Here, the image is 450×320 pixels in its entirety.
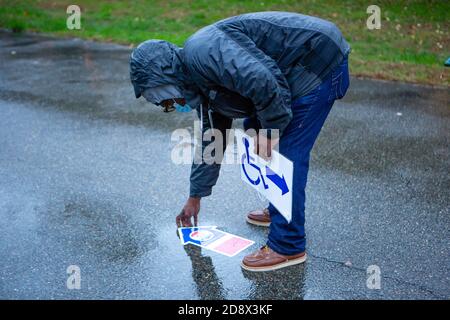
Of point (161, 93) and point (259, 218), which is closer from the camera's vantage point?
point (161, 93)

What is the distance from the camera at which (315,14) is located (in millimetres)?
11117

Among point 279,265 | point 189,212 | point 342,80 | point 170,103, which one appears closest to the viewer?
point 170,103

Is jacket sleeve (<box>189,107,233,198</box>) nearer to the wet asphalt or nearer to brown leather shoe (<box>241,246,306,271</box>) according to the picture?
the wet asphalt

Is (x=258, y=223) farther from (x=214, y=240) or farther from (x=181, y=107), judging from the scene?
(x=181, y=107)

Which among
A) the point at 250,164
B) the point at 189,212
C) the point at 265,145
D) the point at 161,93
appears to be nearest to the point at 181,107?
the point at 161,93

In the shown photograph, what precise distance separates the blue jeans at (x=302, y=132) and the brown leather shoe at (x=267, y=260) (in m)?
0.13

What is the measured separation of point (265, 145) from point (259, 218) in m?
1.03

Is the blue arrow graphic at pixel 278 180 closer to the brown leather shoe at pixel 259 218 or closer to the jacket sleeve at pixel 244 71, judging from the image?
the jacket sleeve at pixel 244 71

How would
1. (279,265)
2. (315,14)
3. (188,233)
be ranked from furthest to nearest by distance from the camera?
1. (315,14)
2. (188,233)
3. (279,265)

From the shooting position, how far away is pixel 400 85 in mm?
7266

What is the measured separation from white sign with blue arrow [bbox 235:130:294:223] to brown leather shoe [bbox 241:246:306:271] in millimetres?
320

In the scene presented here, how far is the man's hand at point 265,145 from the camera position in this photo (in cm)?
288

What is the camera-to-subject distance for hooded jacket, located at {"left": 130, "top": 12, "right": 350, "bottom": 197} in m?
2.58
